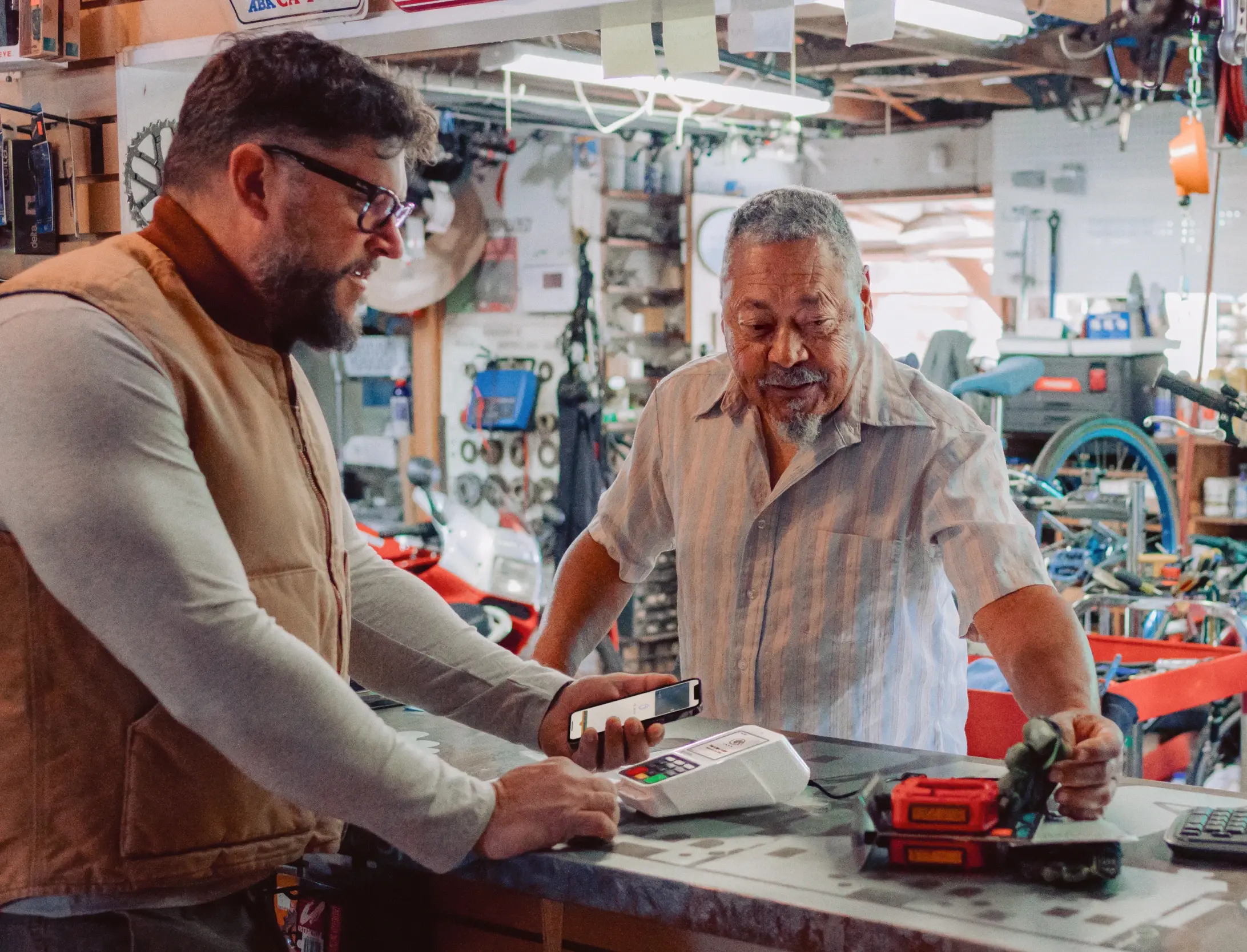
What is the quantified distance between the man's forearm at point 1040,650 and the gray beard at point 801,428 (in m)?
0.40

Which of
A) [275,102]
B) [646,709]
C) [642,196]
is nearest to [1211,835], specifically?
[646,709]

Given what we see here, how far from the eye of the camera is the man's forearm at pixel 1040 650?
6.52 feet

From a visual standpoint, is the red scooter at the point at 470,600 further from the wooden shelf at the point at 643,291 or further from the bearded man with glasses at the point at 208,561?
the bearded man with glasses at the point at 208,561

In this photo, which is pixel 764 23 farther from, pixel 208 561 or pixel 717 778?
pixel 208 561

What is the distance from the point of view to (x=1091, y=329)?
769 centimetres

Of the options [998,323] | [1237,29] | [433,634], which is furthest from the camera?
[998,323]

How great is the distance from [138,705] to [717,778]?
686 mm

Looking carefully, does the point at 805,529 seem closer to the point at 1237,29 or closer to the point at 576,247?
the point at 1237,29

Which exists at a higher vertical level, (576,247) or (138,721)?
(576,247)

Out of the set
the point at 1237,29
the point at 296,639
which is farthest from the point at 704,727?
the point at 1237,29

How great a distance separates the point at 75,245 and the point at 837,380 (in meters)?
2.27

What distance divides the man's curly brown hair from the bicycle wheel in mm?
4831

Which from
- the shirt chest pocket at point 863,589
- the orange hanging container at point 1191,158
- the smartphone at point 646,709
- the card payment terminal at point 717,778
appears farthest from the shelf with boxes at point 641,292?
the card payment terminal at point 717,778

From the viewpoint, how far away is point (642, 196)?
8406 mm
